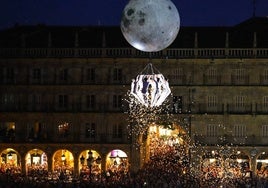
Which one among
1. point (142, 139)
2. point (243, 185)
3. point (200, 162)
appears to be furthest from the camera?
point (142, 139)

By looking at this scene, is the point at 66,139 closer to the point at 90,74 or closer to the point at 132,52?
the point at 90,74

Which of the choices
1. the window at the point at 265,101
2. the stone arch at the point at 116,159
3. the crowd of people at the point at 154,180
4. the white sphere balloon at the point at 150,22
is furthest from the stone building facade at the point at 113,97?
the white sphere balloon at the point at 150,22

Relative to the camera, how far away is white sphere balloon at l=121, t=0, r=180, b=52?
51.4ft

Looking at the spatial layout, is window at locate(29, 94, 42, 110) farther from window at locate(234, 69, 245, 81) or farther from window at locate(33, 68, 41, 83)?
window at locate(234, 69, 245, 81)

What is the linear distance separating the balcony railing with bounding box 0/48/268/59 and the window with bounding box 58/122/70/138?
19.7ft

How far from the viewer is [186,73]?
5900cm

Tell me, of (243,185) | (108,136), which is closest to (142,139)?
(108,136)

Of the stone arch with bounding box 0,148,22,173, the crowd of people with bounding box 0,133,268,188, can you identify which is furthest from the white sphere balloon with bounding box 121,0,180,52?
the stone arch with bounding box 0,148,22,173

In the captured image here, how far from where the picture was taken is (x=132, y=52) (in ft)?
193

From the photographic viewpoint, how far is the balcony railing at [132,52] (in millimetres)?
58209

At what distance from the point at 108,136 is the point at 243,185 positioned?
74.7ft

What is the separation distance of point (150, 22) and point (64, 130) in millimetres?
44163

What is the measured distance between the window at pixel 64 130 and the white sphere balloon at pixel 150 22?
4324 centimetres

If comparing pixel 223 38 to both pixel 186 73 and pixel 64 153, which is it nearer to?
pixel 186 73
